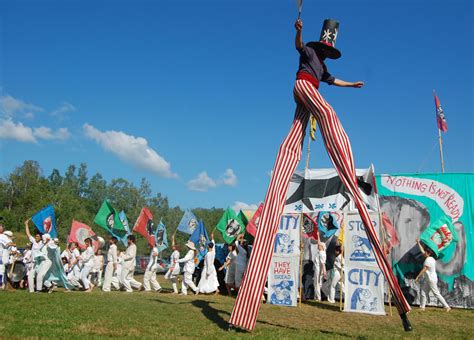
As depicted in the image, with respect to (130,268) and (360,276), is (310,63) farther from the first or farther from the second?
(130,268)

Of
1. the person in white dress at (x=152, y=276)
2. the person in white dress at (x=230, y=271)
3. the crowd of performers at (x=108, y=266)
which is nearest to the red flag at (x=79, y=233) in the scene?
the crowd of performers at (x=108, y=266)

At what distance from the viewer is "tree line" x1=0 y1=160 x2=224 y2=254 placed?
6262 cm

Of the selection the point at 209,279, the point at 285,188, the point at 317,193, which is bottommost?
the point at 209,279

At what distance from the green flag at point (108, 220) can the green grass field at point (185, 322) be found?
25.0ft

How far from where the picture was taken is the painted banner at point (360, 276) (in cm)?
1178

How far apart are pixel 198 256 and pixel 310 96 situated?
12.4 m

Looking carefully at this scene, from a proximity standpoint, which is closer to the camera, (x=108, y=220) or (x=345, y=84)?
(x=345, y=84)

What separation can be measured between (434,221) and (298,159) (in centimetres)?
925

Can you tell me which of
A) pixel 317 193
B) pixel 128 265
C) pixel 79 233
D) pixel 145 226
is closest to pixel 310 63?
pixel 317 193

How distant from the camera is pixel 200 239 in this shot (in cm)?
1853

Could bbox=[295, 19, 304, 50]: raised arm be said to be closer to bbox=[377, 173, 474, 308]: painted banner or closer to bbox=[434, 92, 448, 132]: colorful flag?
bbox=[377, 173, 474, 308]: painted banner

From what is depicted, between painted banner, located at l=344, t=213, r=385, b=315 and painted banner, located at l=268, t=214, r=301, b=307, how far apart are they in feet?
4.88

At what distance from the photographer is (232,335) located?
6.96 m

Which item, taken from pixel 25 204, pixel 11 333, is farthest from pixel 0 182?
pixel 11 333
